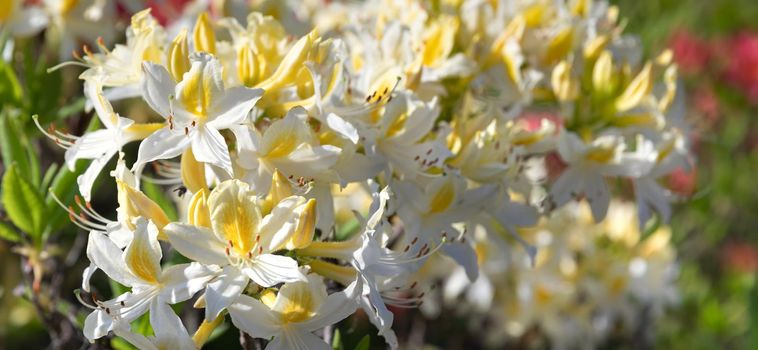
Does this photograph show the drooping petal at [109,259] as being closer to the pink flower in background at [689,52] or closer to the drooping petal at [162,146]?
the drooping petal at [162,146]

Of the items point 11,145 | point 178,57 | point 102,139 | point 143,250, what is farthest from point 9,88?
point 143,250

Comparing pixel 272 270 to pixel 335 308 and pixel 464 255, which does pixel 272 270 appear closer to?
pixel 335 308

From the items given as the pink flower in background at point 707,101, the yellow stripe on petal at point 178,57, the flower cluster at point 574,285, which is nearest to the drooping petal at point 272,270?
the yellow stripe on petal at point 178,57

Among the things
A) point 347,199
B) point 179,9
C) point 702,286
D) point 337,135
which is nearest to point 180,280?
point 337,135

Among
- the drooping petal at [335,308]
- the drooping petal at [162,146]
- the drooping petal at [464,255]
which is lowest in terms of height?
the drooping petal at [464,255]

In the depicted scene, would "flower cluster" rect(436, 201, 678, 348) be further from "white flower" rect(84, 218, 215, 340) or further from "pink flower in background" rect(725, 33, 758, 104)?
"pink flower in background" rect(725, 33, 758, 104)

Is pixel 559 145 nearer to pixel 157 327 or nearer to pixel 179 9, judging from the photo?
pixel 157 327
